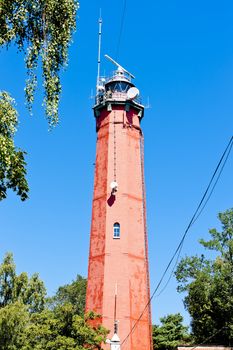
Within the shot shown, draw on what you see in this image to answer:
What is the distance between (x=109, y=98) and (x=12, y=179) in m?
23.4

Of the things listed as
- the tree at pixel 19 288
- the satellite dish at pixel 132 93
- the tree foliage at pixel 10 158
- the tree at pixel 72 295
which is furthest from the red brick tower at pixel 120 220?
the tree at pixel 72 295

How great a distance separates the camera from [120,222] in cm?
2803

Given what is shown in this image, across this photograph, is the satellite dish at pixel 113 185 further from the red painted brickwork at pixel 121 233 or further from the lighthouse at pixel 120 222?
the red painted brickwork at pixel 121 233

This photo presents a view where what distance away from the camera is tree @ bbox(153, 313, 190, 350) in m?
38.9

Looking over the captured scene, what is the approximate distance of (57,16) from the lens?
10.5 m

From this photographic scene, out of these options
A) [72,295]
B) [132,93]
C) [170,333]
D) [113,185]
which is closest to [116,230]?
[113,185]

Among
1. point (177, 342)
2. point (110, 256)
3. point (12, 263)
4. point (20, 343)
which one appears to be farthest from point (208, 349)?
point (12, 263)

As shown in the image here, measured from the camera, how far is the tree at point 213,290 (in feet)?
114

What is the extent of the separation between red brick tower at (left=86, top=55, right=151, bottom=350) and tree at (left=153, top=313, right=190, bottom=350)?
44.2 feet

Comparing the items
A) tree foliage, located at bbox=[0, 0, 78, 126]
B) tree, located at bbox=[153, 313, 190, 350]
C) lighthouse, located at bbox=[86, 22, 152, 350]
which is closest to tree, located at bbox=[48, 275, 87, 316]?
tree, located at bbox=[153, 313, 190, 350]

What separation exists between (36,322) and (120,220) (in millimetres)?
7917

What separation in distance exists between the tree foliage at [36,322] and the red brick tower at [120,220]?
2259 millimetres

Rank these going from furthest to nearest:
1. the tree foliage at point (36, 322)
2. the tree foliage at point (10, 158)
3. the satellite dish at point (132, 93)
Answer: the satellite dish at point (132, 93) < the tree foliage at point (36, 322) < the tree foliage at point (10, 158)

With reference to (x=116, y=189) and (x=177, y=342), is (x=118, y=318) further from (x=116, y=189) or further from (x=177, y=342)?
(x=177, y=342)
